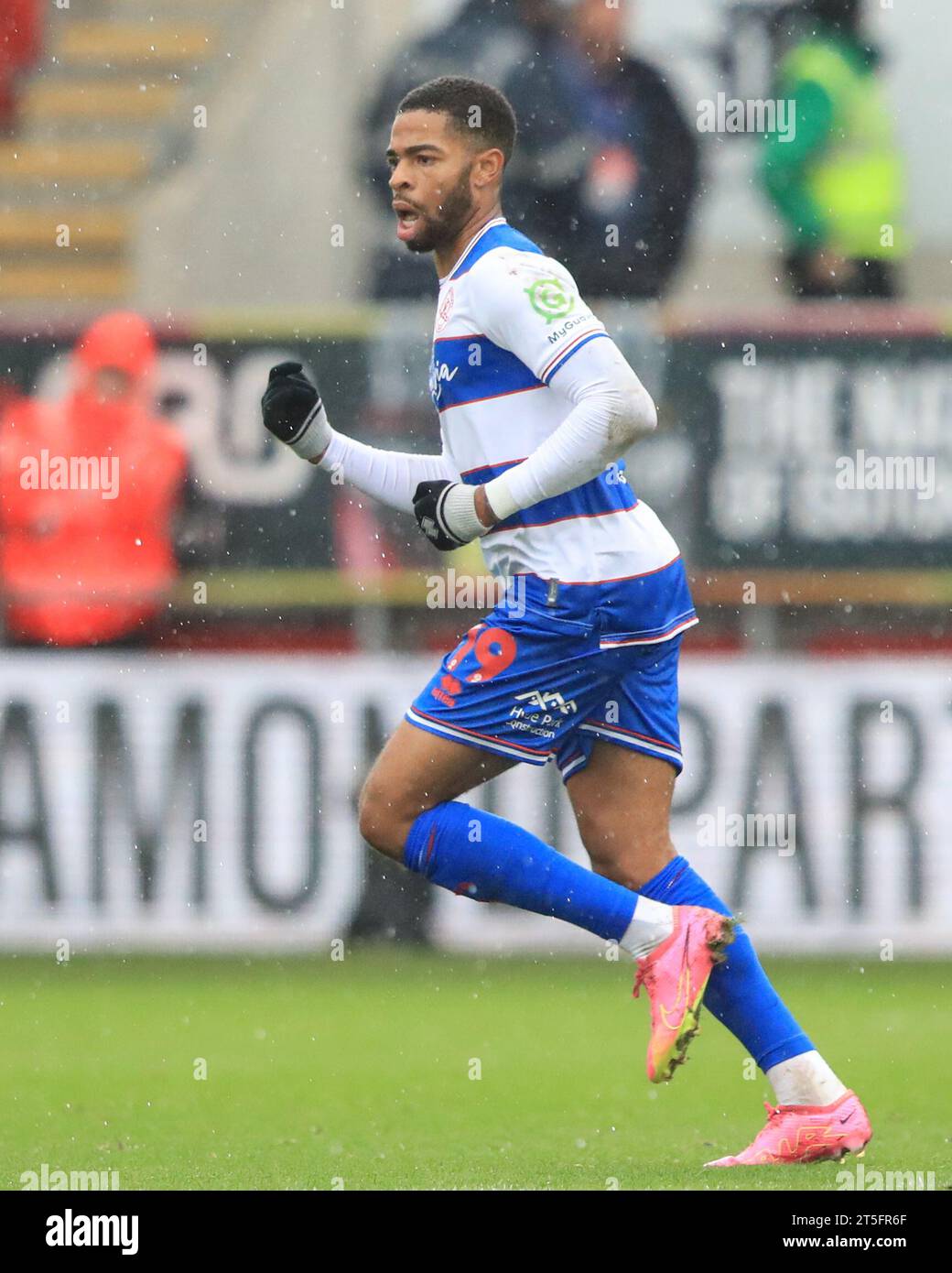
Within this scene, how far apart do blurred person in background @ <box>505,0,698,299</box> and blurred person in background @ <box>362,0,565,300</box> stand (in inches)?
3.0

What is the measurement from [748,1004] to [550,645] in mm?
819

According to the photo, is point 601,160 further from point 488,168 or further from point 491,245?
point 491,245

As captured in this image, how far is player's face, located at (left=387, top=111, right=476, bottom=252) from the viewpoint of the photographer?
16.1 feet

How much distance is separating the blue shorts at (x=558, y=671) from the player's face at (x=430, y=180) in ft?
2.33

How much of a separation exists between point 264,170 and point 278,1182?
295 inches

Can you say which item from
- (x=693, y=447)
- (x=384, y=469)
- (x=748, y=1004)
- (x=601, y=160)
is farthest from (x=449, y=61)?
(x=748, y=1004)

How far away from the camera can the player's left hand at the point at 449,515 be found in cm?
475

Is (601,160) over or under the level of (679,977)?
over

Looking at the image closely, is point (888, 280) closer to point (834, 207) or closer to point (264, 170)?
point (834, 207)

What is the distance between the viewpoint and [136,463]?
9.02 meters

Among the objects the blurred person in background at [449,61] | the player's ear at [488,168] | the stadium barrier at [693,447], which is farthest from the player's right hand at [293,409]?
the blurred person in background at [449,61]

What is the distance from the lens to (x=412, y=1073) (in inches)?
260

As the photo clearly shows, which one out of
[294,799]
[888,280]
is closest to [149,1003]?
[294,799]

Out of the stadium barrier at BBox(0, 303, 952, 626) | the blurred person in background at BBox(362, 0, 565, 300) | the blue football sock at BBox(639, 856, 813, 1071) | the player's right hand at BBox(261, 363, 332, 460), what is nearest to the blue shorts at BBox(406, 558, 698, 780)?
the blue football sock at BBox(639, 856, 813, 1071)
